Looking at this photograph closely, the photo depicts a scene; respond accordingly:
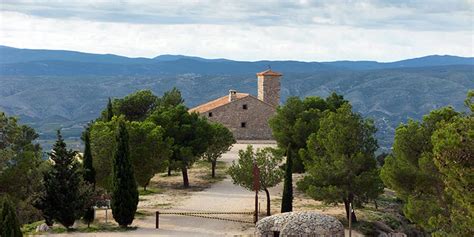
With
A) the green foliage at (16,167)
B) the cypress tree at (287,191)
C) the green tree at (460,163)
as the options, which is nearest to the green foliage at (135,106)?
the cypress tree at (287,191)

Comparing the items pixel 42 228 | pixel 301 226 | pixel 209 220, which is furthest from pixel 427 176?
pixel 42 228

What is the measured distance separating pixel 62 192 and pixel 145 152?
6.54 metres

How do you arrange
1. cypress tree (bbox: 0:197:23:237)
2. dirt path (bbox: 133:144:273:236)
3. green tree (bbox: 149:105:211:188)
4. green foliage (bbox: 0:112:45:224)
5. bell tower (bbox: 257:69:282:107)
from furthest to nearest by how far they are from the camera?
bell tower (bbox: 257:69:282:107), green tree (bbox: 149:105:211:188), dirt path (bbox: 133:144:273:236), green foliage (bbox: 0:112:45:224), cypress tree (bbox: 0:197:23:237)

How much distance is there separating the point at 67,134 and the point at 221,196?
158218mm

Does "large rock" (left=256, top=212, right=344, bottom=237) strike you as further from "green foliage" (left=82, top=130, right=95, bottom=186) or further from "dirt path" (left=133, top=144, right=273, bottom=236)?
"green foliage" (left=82, top=130, right=95, bottom=186)

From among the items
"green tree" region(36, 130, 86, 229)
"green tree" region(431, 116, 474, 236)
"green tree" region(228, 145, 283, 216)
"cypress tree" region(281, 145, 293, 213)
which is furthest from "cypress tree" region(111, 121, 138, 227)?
"green tree" region(431, 116, 474, 236)

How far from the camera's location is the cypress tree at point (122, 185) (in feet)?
102

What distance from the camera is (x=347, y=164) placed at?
32938mm

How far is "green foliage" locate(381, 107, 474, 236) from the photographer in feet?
73.6

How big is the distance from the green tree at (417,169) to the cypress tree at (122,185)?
40.2ft

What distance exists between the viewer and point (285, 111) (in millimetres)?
46625

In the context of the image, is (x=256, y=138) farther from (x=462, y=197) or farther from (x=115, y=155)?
(x=462, y=197)

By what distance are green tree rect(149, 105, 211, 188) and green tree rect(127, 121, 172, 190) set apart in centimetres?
511

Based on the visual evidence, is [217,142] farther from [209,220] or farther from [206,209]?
[209,220]
